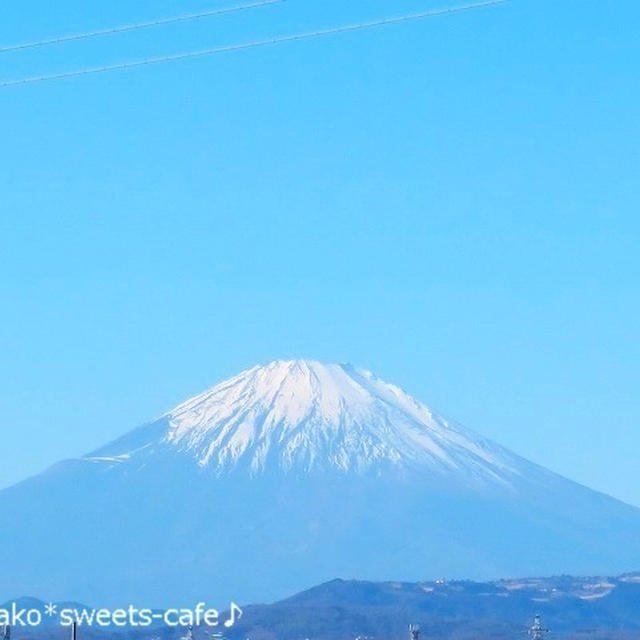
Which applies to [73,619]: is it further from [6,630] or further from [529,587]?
[529,587]

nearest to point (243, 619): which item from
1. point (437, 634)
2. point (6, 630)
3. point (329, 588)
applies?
point (437, 634)

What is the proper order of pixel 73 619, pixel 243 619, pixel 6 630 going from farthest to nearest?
pixel 243 619 → pixel 6 630 → pixel 73 619

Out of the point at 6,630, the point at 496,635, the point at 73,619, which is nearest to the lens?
the point at 73,619

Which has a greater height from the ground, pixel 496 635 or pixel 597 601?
pixel 597 601

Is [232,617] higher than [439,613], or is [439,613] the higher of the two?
[439,613]

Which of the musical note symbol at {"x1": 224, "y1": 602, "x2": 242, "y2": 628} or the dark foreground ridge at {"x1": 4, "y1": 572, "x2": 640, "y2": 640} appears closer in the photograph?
the musical note symbol at {"x1": 224, "y1": 602, "x2": 242, "y2": 628}

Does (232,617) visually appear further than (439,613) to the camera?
No

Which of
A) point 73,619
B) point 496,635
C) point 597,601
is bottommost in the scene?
point 73,619

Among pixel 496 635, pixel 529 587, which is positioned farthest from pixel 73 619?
pixel 529 587

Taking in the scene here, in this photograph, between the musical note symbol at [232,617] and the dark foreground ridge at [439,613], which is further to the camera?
the dark foreground ridge at [439,613]

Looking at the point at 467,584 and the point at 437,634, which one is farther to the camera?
the point at 467,584
